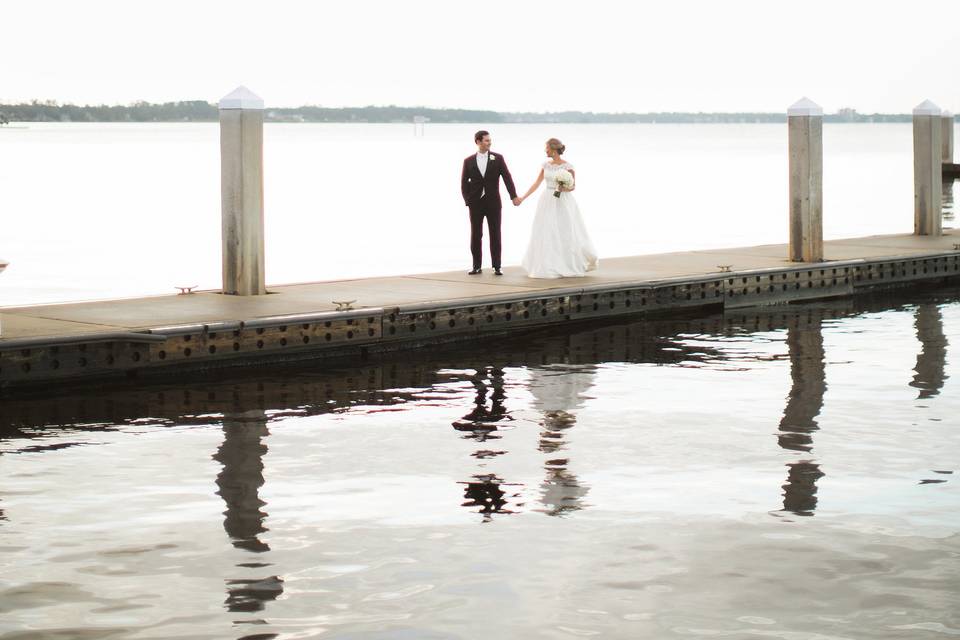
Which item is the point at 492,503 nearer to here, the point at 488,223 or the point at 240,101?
the point at 240,101

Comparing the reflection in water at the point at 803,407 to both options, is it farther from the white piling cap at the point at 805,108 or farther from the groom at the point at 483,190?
the groom at the point at 483,190

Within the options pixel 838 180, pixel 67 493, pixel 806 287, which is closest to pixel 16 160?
pixel 838 180

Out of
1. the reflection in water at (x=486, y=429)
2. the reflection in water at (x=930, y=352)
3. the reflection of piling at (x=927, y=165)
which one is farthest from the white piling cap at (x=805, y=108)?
the reflection in water at (x=486, y=429)

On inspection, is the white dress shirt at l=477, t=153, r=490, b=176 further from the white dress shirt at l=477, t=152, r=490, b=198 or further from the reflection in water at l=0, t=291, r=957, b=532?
the reflection in water at l=0, t=291, r=957, b=532

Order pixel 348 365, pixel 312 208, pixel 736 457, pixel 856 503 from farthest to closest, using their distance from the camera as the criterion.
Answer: pixel 312 208, pixel 348 365, pixel 736 457, pixel 856 503

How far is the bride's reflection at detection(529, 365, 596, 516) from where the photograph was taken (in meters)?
9.30

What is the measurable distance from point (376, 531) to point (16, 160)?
4183 inches

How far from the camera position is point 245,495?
30.9 feet

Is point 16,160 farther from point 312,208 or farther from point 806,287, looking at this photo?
point 806,287

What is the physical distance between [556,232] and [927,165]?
335 inches

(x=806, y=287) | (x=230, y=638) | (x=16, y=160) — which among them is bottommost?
(x=230, y=638)

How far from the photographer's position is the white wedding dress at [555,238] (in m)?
18.1

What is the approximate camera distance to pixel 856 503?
9.07 metres

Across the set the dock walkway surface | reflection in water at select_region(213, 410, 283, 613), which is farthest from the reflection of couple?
reflection in water at select_region(213, 410, 283, 613)
